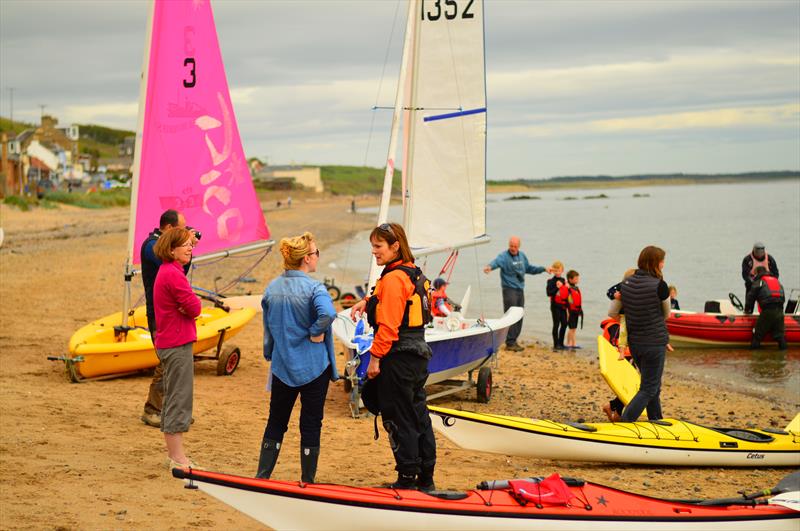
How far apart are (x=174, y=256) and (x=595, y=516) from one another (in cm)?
347

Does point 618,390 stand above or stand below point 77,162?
below

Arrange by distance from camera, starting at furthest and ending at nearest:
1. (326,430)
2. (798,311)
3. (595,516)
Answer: (798,311) → (326,430) → (595,516)

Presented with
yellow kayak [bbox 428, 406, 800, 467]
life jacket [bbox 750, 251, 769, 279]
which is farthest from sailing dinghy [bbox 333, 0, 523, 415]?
life jacket [bbox 750, 251, 769, 279]

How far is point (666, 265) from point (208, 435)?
37.1m

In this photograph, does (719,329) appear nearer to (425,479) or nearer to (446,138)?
(446,138)

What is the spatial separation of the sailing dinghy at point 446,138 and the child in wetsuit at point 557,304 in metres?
3.53

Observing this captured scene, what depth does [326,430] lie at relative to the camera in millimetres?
9117

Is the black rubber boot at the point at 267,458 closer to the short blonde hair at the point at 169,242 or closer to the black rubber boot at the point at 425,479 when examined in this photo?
the black rubber boot at the point at 425,479

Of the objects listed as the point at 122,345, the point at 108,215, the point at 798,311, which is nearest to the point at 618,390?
the point at 122,345

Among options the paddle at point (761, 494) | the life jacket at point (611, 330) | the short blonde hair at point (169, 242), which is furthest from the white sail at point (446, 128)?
the paddle at point (761, 494)

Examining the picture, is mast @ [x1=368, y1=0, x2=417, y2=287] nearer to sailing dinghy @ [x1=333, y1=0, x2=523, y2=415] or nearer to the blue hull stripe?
sailing dinghy @ [x1=333, y1=0, x2=523, y2=415]

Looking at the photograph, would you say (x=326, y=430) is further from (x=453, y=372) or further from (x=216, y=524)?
(x=216, y=524)

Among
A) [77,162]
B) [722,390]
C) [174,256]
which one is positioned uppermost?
[77,162]

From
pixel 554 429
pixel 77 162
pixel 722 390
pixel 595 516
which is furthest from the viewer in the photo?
pixel 77 162
